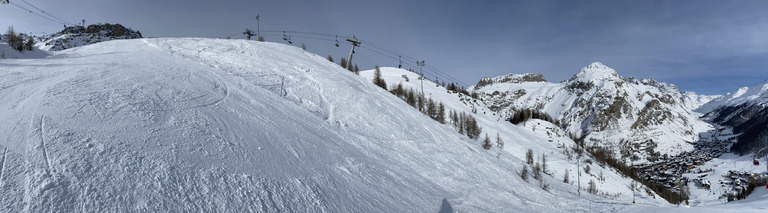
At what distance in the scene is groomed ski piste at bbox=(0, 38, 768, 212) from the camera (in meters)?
5.12

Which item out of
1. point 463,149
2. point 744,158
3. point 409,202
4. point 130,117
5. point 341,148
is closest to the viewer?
point 130,117

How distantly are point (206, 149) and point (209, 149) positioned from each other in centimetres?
6

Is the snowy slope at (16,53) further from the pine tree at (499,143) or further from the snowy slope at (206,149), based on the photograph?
the pine tree at (499,143)

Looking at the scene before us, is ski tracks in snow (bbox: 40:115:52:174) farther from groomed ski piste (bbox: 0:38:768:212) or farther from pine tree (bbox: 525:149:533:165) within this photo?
pine tree (bbox: 525:149:533:165)

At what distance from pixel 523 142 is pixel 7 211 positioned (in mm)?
41501

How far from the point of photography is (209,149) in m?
7.14

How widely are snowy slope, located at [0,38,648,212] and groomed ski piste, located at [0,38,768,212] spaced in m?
0.03

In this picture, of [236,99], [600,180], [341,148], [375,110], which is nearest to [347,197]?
[341,148]

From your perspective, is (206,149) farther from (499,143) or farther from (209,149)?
(499,143)

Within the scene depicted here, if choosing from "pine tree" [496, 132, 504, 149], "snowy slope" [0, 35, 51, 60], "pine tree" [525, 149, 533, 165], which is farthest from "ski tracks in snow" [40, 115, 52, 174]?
"pine tree" [525, 149, 533, 165]

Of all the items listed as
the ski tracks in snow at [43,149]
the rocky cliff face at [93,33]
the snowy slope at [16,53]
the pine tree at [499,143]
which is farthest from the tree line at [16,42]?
the rocky cliff face at [93,33]

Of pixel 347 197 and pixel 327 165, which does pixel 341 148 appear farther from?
pixel 347 197

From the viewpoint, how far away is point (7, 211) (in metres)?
4.05

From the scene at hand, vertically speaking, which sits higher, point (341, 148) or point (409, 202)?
point (341, 148)
